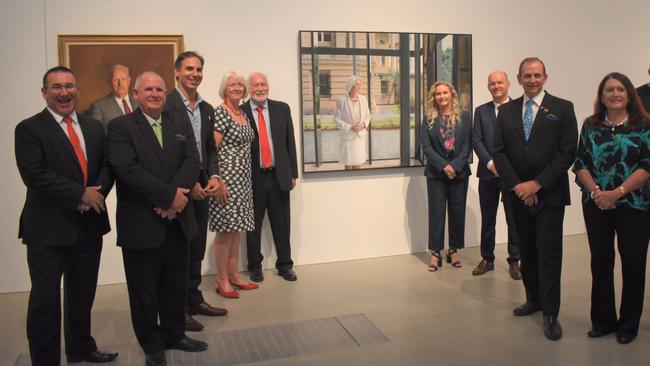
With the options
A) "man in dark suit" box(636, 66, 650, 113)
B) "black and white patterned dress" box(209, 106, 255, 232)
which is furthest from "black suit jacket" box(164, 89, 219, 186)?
"man in dark suit" box(636, 66, 650, 113)

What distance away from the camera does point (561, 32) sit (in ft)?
20.5

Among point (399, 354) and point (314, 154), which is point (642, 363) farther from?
point (314, 154)

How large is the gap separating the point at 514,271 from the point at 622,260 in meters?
1.47

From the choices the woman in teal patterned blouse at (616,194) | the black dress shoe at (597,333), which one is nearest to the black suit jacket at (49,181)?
the woman in teal patterned blouse at (616,194)

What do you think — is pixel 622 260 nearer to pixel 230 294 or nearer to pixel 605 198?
pixel 605 198

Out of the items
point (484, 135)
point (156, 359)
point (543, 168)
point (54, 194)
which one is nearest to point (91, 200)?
point (54, 194)

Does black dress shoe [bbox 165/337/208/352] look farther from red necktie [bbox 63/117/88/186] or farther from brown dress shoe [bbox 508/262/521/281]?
brown dress shoe [bbox 508/262/521/281]

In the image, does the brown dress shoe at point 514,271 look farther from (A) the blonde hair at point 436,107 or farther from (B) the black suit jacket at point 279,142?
(B) the black suit jacket at point 279,142

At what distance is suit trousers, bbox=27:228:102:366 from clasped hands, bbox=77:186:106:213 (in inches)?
5.7

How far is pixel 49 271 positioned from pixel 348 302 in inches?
84.1

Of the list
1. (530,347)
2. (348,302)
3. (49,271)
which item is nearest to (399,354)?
(530,347)

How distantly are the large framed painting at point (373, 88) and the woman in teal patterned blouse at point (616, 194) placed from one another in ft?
7.48

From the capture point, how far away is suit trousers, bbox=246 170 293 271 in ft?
16.5

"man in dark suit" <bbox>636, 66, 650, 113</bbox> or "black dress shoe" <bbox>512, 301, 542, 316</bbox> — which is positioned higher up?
"man in dark suit" <bbox>636, 66, 650, 113</bbox>
